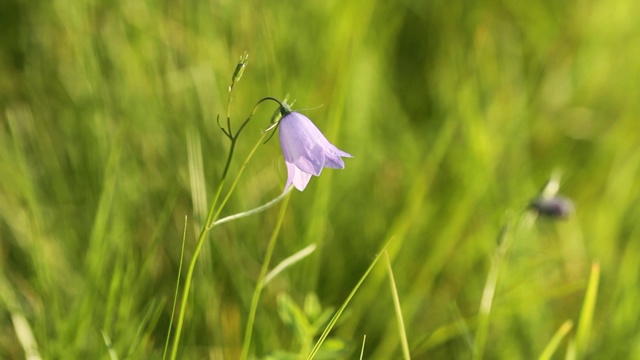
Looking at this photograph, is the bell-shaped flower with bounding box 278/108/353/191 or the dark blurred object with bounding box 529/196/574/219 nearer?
the bell-shaped flower with bounding box 278/108/353/191

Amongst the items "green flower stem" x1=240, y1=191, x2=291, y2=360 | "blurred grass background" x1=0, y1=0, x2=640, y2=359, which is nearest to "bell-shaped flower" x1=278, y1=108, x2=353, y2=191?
"green flower stem" x1=240, y1=191, x2=291, y2=360

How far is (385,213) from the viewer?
7.54 ft

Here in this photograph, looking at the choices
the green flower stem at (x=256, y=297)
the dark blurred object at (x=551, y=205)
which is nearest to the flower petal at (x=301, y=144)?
the green flower stem at (x=256, y=297)

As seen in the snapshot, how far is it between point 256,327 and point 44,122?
1.03 metres

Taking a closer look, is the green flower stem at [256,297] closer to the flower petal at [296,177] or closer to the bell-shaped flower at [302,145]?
the flower petal at [296,177]

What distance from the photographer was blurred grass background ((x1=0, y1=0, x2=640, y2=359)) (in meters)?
1.84

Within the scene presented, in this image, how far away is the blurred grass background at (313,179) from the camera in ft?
6.05

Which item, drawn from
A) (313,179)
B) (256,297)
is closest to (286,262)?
(256,297)

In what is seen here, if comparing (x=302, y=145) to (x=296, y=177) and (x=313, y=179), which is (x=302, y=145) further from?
(x=313, y=179)

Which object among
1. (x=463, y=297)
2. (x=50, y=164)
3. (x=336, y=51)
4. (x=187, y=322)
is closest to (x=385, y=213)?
(x=463, y=297)

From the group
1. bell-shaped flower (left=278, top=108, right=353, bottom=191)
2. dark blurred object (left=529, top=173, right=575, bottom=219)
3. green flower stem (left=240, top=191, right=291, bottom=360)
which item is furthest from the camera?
dark blurred object (left=529, top=173, right=575, bottom=219)

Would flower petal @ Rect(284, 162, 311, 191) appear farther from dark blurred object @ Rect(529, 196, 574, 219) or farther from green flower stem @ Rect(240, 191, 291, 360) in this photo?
dark blurred object @ Rect(529, 196, 574, 219)

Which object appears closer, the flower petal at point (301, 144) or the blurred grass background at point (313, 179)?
the flower petal at point (301, 144)

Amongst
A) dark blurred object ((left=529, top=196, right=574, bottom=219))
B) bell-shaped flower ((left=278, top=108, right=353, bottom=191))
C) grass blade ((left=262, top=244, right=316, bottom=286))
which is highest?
bell-shaped flower ((left=278, top=108, right=353, bottom=191))
